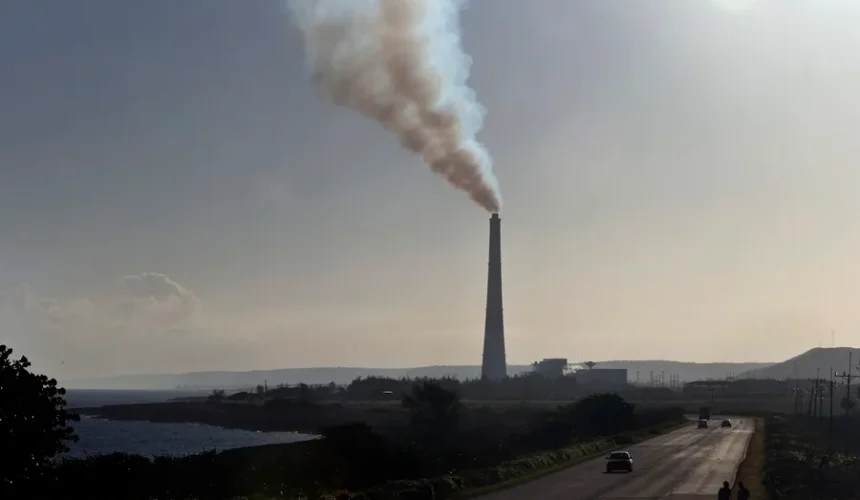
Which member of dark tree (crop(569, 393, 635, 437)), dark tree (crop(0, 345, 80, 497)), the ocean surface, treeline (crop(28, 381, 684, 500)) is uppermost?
dark tree (crop(0, 345, 80, 497))

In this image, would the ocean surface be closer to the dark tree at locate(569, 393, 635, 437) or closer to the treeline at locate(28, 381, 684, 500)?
the dark tree at locate(569, 393, 635, 437)

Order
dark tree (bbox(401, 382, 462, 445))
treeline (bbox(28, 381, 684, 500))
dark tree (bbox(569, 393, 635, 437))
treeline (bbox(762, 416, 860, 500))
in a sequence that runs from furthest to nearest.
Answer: dark tree (bbox(569, 393, 635, 437)) → dark tree (bbox(401, 382, 462, 445)) → treeline (bbox(762, 416, 860, 500)) → treeline (bbox(28, 381, 684, 500))

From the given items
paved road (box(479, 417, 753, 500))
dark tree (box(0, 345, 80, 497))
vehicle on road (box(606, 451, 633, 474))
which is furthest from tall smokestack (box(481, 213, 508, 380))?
dark tree (box(0, 345, 80, 497))

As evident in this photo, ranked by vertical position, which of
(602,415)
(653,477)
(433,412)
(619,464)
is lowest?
(602,415)

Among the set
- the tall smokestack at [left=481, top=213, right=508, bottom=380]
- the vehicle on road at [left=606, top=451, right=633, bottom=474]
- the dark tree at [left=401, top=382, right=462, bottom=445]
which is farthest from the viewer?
the tall smokestack at [left=481, top=213, right=508, bottom=380]

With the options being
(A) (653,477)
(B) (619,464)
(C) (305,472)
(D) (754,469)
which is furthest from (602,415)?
(C) (305,472)

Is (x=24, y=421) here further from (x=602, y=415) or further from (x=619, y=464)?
(x=602, y=415)
